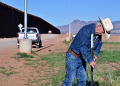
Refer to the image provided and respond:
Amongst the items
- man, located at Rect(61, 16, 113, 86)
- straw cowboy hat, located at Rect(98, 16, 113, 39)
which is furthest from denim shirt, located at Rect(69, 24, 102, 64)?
straw cowboy hat, located at Rect(98, 16, 113, 39)

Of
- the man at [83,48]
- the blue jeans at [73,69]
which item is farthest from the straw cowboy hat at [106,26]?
the blue jeans at [73,69]

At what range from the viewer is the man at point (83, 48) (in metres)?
3.83

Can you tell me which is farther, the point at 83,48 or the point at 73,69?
the point at 73,69

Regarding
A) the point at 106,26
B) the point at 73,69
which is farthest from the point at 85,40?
the point at 73,69

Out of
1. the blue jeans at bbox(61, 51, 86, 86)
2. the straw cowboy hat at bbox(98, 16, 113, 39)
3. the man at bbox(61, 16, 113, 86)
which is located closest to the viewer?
the straw cowboy hat at bbox(98, 16, 113, 39)

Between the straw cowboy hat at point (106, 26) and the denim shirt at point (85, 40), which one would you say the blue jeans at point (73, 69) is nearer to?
the denim shirt at point (85, 40)

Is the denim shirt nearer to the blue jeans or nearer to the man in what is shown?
the man

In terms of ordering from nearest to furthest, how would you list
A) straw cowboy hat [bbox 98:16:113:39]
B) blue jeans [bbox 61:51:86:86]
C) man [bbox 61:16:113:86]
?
straw cowboy hat [bbox 98:16:113:39]
man [bbox 61:16:113:86]
blue jeans [bbox 61:51:86:86]

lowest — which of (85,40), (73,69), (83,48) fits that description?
(73,69)

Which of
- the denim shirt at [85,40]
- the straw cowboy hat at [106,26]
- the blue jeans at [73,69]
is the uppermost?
the straw cowboy hat at [106,26]

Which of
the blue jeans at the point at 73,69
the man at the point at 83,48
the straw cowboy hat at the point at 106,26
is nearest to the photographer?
the straw cowboy hat at the point at 106,26

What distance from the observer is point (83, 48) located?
12.9 feet

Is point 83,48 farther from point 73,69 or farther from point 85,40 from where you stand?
point 73,69

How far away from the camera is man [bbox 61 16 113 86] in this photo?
3.83 metres
